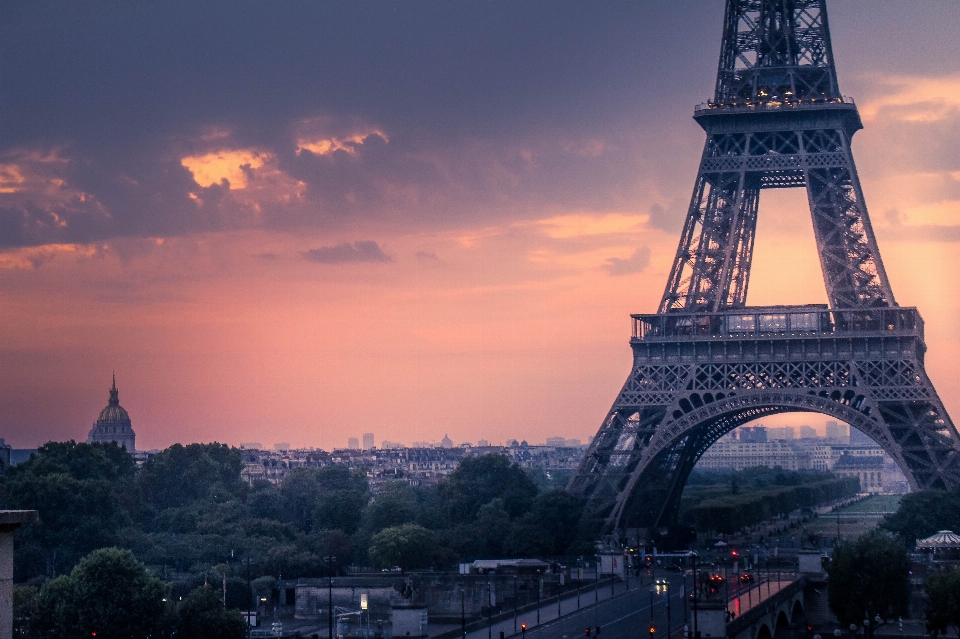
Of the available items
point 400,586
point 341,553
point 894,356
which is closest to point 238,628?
point 400,586

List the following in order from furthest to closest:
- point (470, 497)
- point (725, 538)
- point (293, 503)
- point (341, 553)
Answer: point (293, 503)
point (725, 538)
point (470, 497)
point (341, 553)

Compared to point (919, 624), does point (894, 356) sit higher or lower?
higher

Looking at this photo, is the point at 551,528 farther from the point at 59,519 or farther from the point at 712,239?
the point at 59,519

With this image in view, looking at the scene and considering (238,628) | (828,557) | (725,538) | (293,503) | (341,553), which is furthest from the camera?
(293,503)

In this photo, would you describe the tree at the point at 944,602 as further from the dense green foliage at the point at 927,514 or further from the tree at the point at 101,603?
the tree at the point at 101,603

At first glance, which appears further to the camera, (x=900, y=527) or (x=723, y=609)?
(x=900, y=527)

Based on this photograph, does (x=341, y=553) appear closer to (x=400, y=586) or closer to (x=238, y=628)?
(x=400, y=586)
